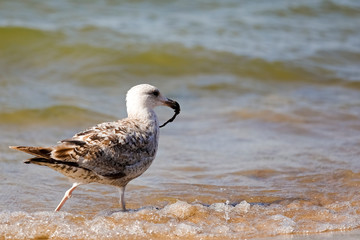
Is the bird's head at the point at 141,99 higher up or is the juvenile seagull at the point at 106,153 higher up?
the bird's head at the point at 141,99

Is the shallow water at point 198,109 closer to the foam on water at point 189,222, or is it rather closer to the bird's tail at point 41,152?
the foam on water at point 189,222

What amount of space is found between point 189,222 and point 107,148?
102cm

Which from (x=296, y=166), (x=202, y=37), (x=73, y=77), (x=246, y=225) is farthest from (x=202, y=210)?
(x=202, y=37)

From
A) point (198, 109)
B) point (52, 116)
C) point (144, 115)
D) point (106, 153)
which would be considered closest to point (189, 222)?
point (106, 153)

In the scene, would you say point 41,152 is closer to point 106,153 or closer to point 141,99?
point 106,153

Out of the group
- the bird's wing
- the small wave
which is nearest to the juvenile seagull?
the bird's wing

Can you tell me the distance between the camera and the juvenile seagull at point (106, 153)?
5.48 m

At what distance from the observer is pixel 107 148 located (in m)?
5.71

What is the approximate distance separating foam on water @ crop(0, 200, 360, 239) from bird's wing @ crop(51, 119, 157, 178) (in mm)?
471

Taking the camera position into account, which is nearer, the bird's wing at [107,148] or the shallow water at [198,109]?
the bird's wing at [107,148]

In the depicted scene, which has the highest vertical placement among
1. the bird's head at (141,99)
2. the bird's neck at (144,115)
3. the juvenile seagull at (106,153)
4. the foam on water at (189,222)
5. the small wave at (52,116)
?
the bird's head at (141,99)

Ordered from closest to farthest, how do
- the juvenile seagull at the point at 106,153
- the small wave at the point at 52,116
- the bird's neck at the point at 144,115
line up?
1. the juvenile seagull at the point at 106,153
2. the bird's neck at the point at 144,115
3. the small wave at the point at 52,116

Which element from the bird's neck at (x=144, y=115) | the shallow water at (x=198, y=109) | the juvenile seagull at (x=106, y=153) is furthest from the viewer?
the bird's neck at (x=144, y=115)

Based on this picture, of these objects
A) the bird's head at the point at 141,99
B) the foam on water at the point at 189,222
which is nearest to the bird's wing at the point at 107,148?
the bird's head at the point at 141,99
